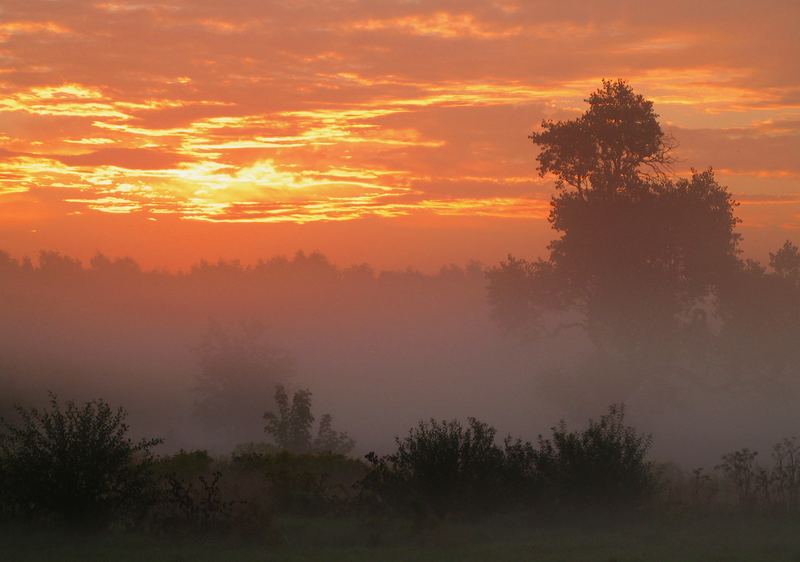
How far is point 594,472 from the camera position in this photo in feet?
61.0

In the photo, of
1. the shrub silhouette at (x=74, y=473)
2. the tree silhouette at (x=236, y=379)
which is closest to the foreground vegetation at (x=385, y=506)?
the shrub silhouette at (x=74, y=473)

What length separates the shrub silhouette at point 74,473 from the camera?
16.0 m

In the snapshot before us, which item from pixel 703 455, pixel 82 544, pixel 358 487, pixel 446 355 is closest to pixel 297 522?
pixel 358 487

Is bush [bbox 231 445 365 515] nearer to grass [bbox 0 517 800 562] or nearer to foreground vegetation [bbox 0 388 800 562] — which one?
foreground vegetation [bbox 0 388 800 562]

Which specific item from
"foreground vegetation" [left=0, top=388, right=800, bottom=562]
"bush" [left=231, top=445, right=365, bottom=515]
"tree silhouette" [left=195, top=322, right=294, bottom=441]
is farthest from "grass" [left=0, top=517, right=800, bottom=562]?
"tree silhouette" [left=195, top=322, right=294, bottom=441]

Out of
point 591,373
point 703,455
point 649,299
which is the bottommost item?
point 703,455

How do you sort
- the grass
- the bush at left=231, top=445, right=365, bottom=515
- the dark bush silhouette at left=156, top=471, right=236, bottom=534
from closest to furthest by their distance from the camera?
the grass → the dark bush silhouette at left=156, top=471, right=236, bottom=534 → the bush at left=231, top=445, right=365, bottom=515

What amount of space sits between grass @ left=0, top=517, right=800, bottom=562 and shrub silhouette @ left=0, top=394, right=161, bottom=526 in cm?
57

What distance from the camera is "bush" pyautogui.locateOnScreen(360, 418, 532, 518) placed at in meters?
18.3

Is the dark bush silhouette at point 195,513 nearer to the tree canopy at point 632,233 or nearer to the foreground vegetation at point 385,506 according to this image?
the foreground vegetation at point 385,506

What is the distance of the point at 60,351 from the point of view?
326 feet

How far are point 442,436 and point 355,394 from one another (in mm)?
65199

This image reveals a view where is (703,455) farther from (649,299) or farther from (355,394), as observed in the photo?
(355,394)

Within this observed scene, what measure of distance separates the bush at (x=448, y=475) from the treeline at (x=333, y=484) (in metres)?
0.02
